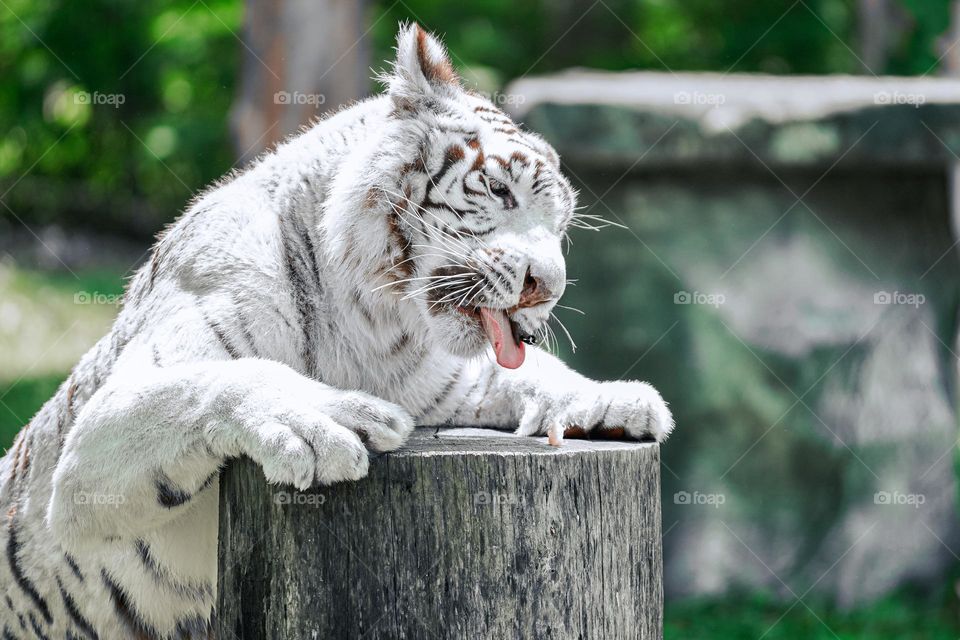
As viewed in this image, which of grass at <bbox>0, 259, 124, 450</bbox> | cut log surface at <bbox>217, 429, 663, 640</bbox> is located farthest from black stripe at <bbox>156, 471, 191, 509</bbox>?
grass at <bbox>0, 259, 124, 450</bbox>

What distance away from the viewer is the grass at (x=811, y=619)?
5.98 m

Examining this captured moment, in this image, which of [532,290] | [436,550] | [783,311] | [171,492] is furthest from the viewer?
[783,311]

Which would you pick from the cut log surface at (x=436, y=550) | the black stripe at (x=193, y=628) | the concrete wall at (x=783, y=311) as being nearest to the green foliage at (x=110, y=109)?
the concrete wall at (x=783, y=311)

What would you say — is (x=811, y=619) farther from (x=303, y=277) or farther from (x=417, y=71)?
(x=417, y=71)

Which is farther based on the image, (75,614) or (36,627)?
(36,627)

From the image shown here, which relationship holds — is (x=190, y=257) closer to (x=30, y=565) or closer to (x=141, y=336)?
(x=141, y=336)

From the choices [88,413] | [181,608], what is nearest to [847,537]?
[181,608]

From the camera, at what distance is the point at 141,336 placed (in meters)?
3.06

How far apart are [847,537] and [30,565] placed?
4.85 m

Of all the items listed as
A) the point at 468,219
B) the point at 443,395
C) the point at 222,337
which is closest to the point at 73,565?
the point at 222,337

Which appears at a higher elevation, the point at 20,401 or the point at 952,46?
the point at 952,46

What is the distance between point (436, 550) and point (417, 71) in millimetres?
1529

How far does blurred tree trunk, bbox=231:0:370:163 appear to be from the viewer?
8.96m

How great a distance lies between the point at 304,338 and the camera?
3.18 metres
